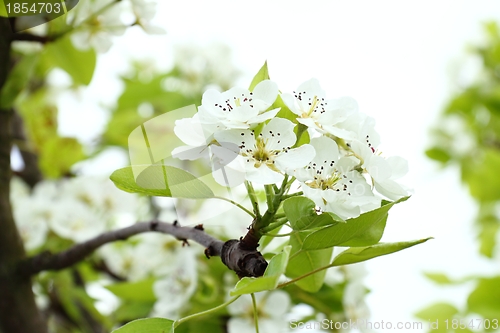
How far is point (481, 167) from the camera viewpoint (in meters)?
1.60

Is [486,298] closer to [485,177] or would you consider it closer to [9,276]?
[485,177]

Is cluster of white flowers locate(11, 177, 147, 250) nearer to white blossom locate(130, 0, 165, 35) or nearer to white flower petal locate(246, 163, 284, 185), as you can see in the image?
white blossom locate(130, 0, 165, 35)

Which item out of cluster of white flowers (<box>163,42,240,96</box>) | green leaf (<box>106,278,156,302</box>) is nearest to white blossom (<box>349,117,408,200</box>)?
green leaf (<box>106,278,156,302</box>)

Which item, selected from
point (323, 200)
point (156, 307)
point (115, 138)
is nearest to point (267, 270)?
point (323, 200)

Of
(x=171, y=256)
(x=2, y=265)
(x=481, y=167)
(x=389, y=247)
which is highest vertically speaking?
(x=389, y=247)

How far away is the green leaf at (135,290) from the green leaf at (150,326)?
375 mm

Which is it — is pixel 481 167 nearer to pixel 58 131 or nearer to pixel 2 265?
pixel 58 131

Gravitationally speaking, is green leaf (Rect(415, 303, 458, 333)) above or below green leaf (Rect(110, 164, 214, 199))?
below

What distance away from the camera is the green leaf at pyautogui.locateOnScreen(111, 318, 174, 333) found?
1.40 ft

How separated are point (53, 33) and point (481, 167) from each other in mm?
1348

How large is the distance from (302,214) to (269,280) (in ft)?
0.22

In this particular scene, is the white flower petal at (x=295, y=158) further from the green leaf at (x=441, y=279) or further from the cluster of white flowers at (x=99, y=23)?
the green leaf at (x=441, y=279)

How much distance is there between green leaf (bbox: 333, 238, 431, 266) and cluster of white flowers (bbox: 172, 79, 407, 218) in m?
0.03

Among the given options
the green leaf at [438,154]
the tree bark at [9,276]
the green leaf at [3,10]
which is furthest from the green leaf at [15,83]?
the green leaf at [438,154]
